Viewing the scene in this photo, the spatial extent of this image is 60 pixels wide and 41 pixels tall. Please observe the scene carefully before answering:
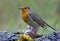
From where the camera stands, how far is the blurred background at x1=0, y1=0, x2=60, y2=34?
13481mm

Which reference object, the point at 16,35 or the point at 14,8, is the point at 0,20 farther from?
the point at 16,35

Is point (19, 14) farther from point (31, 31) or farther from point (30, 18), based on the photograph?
point (31, 31)

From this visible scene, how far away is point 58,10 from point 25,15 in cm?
258

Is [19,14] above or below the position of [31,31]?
above

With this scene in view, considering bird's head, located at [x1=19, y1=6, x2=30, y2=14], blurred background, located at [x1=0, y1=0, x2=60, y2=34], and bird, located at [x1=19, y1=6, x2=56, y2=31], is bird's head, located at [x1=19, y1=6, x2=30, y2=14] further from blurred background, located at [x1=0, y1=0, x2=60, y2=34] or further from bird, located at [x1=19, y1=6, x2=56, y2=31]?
blurred background, located at [x1=0, y1=0, x2=60, y2=34]

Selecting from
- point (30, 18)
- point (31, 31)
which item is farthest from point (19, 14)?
point (31, 31)

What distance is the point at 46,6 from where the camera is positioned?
14664 millimetres

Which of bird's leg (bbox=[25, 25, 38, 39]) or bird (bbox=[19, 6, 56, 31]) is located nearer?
bird's leg (bbox=[25, 25, 38, 39])

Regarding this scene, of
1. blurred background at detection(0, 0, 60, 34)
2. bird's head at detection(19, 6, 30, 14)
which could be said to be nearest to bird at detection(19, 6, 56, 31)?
bird's head at detection(19, 6, 30, 14)

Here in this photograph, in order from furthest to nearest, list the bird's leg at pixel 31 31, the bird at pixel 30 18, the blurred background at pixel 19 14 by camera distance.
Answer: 1. the blurred background at pixel 19 14
2. the bird at pixel 30 18
3. the bird's leg at pixel 31 31

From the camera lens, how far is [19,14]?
47.8 feet

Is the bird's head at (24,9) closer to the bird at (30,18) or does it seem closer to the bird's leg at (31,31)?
the bird at (30,18)

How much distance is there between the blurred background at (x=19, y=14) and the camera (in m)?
13.5

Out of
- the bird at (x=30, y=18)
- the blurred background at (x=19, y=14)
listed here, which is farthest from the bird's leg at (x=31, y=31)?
the blurred background at (x=19, y=14)
